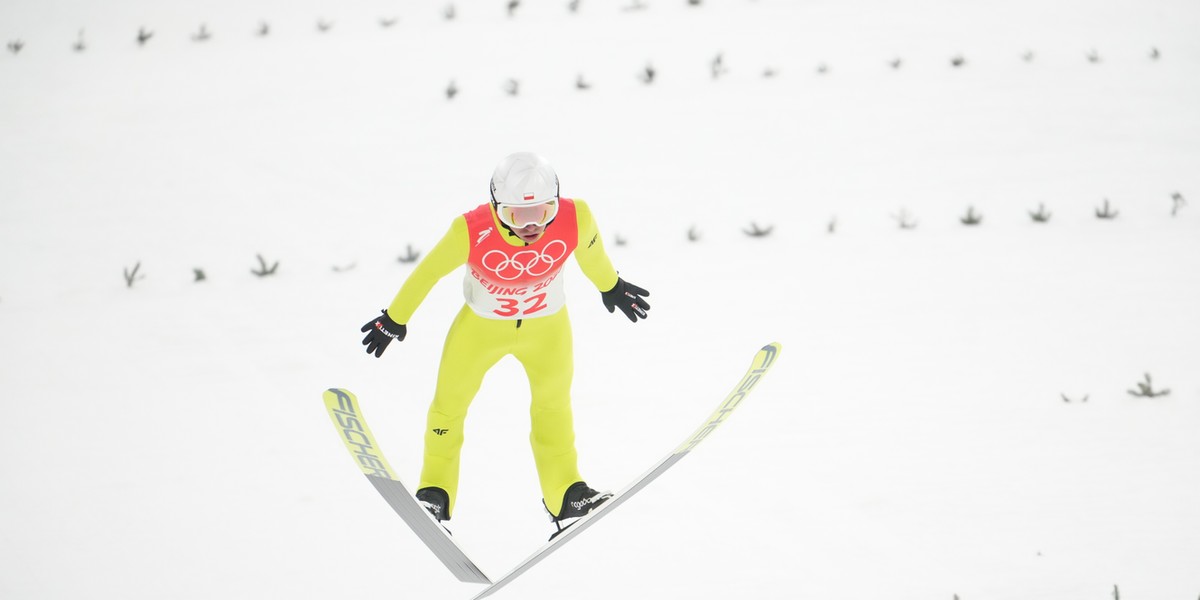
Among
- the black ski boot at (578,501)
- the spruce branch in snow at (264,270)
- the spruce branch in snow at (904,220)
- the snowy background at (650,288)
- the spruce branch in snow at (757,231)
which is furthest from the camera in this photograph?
the spruce branch in snow at (904,220)

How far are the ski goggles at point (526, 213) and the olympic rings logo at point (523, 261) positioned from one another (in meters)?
0.12

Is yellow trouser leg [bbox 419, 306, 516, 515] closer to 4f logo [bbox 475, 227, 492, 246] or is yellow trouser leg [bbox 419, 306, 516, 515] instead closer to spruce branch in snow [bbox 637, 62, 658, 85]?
4f logo [bbox 475, 227, 492, 246]

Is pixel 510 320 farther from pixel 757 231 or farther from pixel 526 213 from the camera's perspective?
pixel 757 231

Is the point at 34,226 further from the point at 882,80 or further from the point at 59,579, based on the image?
the point at 882,80

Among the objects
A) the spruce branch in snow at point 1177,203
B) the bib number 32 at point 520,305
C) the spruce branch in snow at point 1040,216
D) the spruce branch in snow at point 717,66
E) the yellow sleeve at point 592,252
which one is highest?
the spruce branch in snow at point 717,66

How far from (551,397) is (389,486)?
0.67m

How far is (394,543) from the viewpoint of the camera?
13.7 ft

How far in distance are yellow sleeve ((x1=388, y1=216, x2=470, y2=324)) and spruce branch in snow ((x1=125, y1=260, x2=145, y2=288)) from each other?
8.96 feet

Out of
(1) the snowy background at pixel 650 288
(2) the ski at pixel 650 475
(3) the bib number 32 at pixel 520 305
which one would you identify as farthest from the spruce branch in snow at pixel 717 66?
(3) the bib number 32 at pixel 520 305

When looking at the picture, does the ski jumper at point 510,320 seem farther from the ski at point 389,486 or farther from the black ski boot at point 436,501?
the ski at point 389,486

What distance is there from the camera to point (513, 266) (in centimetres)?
354

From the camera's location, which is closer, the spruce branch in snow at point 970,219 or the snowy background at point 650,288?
the snowy background at point 650,288

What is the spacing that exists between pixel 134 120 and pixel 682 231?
4.06 metres

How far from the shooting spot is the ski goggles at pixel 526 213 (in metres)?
3.40
